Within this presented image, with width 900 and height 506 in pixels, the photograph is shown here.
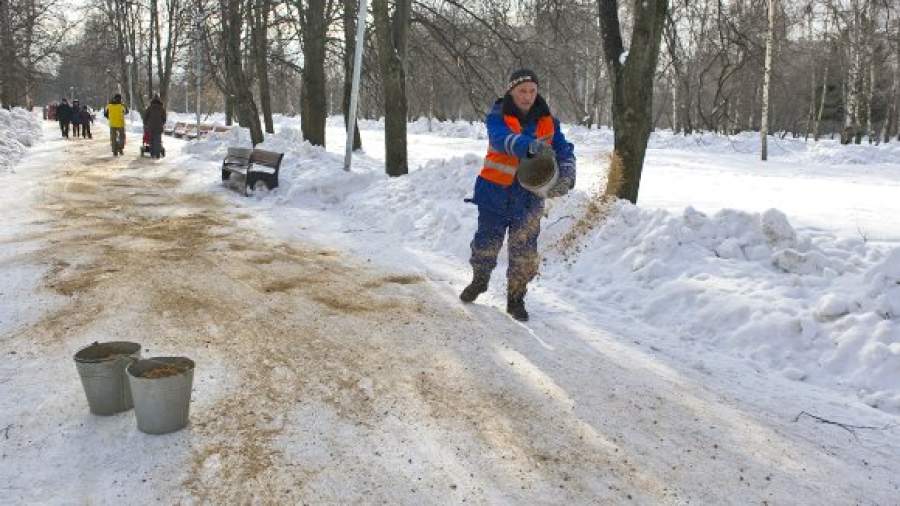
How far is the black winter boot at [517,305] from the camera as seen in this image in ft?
16.0

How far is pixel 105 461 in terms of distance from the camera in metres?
2.72

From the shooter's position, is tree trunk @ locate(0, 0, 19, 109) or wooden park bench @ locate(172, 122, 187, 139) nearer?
tree trunk @ locate(0, 0, 19, 109)

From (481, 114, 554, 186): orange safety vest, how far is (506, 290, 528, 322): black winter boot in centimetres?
85

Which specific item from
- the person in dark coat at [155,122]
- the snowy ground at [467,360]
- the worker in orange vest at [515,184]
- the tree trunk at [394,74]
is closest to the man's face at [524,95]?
the worker in orange vest at [515,184]

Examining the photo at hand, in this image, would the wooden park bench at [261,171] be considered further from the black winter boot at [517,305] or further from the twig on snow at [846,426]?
the twig on snow at [846,426]

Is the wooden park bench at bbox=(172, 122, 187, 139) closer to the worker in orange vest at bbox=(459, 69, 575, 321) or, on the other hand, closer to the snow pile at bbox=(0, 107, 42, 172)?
the snow pile at bbox=(0, 107, 42, 172)

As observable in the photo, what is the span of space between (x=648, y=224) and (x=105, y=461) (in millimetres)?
4941

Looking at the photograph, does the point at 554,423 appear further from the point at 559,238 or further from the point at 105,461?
the point at 559,238

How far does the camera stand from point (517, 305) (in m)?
4.93

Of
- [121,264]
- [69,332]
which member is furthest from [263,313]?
[121,264]

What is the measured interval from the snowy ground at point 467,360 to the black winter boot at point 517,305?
0.36 feet

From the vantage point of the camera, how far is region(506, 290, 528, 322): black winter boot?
16.0 ft

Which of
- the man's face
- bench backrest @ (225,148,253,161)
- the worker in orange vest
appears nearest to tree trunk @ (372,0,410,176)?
bench backrest @ (225,148,253,161)

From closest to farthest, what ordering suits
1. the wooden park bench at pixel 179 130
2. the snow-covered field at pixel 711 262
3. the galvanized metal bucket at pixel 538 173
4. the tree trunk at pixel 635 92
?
the snow-covered field at pixel 711 262 < the galvanized metal bucket at pixel 538 173 < the tree trunk at pixel 635 92 < the wooden park bench at pixel 179 130
